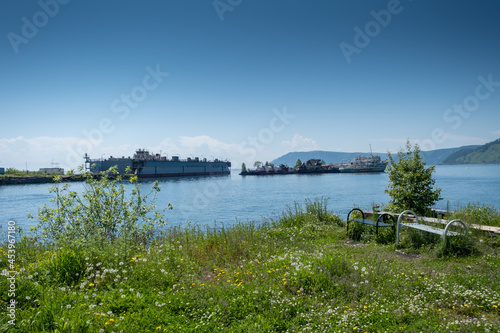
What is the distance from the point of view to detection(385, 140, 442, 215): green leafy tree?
39.1 feet

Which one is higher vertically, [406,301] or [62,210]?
[62,210]

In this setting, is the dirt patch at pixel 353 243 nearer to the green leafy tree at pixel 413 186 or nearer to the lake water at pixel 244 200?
the green leafy tree at pixel 413 186

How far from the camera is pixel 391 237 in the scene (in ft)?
30.7

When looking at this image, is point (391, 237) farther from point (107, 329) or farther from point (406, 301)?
point (107, 329)

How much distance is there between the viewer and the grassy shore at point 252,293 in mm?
4148

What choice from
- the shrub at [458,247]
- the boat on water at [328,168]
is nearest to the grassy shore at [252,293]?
the shrub at [458,247]

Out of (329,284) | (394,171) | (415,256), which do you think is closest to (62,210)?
(329,284)

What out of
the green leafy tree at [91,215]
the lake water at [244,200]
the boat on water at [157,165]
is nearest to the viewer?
the green leafy tree at [91,215]

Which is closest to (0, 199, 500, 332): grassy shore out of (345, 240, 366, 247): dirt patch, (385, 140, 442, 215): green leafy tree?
(345, 240, 366, 247): dirt patch

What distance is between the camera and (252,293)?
200 inches

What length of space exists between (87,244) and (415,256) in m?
8.10

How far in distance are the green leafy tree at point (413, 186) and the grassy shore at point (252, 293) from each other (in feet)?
14.8

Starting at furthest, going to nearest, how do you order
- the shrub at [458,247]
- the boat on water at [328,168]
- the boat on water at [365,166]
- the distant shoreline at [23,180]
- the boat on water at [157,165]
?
the boat on water at [328,168], the boat on water at [365,166], the boat on water at [157,165], the distant shoreline at [23,180], the shrub at [458,247]

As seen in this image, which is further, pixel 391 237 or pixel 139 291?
pixel 391 237
